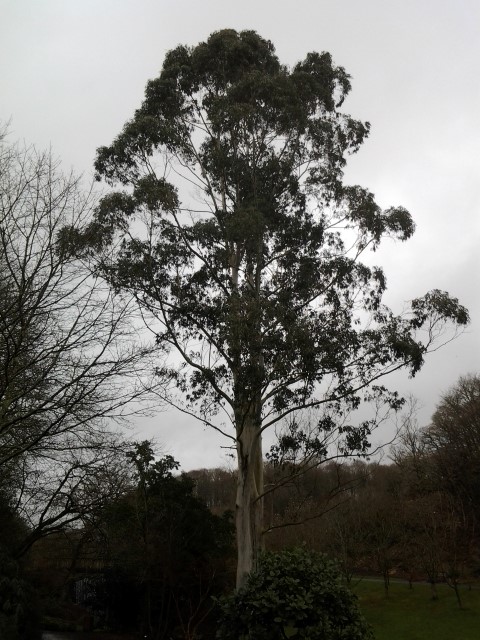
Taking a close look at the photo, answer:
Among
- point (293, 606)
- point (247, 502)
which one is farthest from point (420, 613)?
point (293, 606)

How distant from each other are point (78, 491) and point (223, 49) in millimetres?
12338

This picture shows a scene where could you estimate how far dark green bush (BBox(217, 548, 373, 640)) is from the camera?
6477mm

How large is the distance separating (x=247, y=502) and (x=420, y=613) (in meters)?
14.8

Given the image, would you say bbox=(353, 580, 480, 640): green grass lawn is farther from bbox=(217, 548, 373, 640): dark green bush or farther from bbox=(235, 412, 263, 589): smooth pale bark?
bbox=(217, 548, 373, 640): dark green bush

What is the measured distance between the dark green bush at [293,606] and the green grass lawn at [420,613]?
15.4 meters

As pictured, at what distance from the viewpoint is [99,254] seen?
32.5 feet

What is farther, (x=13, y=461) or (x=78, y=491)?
(x=78, y=491)

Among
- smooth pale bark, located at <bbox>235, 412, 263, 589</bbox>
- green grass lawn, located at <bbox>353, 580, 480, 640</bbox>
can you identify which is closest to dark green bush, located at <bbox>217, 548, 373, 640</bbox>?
smooth pale bark, located at <bbox>235, 412, 263, 589</bbox>

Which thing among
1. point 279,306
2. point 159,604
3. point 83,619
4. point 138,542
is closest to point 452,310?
point 279,306

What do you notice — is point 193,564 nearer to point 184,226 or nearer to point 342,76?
point 184,226

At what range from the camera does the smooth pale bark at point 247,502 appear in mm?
12751

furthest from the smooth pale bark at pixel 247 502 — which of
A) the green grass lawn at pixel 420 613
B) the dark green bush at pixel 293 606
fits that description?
the green grass lawn at pixel 420 613

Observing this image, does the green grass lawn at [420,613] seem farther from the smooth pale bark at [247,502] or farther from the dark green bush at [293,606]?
the dark green bush at [293,606]

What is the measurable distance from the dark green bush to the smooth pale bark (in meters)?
5.40
